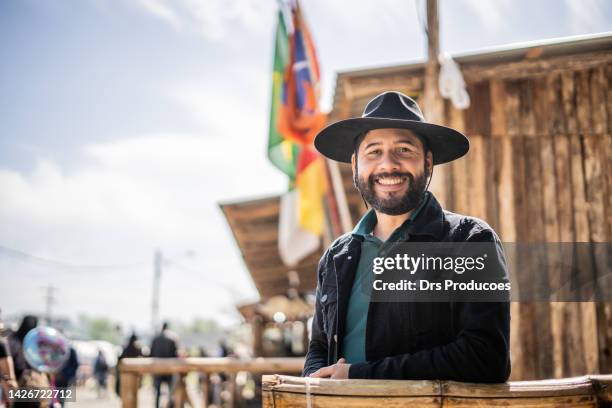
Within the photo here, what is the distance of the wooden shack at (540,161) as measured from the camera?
17.3ft

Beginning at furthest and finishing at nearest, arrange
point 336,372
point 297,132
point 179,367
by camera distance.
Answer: point 297,132 → point 179,367 → point 336,372

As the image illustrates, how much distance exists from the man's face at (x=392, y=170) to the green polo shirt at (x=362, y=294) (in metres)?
0.07

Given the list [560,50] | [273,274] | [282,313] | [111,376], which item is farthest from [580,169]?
[111,376]

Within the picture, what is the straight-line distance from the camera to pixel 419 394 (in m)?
1.72

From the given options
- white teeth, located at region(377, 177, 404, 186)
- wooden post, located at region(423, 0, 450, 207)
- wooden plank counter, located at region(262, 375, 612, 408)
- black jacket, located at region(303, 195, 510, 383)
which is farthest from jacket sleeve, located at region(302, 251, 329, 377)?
wooden post, located at region(423, 0, 450, 207)

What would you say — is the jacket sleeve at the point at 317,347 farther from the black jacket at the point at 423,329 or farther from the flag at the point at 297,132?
the flag at the point at 297,132

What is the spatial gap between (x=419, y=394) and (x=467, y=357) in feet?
0.68

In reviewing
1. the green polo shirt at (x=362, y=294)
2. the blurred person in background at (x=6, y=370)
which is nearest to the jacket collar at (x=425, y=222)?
the green polo shirt at (x=362, y=294)

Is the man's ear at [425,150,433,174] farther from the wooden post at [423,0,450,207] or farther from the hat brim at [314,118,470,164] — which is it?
the wooden post at [423,0,450,207]

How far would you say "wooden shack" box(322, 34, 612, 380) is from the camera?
5262 mm

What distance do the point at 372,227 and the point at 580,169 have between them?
3797mm

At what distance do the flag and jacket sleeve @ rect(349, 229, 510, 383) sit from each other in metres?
5.15

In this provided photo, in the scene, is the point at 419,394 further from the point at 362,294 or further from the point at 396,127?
the point at 396,127

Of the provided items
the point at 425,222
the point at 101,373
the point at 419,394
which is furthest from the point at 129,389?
the point at 101,373
